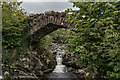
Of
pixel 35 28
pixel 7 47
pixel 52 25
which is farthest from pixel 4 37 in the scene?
pixel 52 25

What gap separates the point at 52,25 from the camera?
6176 mm

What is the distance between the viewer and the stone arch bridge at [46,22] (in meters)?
5.67

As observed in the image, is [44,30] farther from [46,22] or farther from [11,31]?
[11,31]

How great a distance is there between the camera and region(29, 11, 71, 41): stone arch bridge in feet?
18.6

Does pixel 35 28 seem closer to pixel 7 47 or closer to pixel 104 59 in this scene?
pixel 7 47

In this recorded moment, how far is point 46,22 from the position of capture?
20.1 feet

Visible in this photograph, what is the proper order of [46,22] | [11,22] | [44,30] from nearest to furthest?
[11,22] → [46,22] → [44,30]

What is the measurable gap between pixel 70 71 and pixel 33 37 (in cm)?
331

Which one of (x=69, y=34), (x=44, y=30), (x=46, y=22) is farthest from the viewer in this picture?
(x=44, y=30)

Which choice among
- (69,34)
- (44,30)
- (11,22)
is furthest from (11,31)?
(69,34)

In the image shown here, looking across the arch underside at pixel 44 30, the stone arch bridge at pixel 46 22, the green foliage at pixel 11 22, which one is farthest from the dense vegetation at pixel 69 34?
the arch underside at pixel 44 30

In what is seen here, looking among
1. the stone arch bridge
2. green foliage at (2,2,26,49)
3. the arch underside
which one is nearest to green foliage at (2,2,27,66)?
green foliage at (2,2,26,49)

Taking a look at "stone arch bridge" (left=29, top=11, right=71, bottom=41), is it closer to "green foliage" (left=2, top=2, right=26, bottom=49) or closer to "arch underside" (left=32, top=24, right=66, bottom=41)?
"arch underside" (left=32, top=24, right=66, bottom=41)

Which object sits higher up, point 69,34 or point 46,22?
point 46,22
